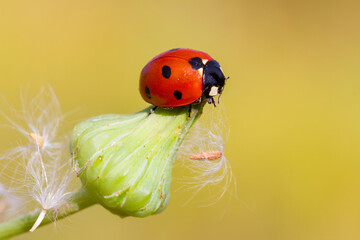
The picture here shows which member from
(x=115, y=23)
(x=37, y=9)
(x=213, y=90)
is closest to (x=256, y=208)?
(x=213, y=90)

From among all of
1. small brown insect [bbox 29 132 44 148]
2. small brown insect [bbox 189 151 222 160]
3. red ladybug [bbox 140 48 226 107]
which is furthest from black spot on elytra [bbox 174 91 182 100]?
small brown insect [bbox 29 132 44 148]

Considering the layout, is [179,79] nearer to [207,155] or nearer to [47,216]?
[207,155]

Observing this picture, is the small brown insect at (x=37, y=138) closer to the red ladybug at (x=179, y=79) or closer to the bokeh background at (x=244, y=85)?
the red ladybug at (x=179, y=79)

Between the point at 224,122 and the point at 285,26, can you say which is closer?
the point at 224,122

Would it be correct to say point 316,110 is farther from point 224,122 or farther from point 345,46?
point 224,122

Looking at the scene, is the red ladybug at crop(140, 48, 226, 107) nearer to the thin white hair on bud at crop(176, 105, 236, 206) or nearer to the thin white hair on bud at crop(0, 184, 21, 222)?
the thin white hair on bud at crop(176, 105, 236, 206)

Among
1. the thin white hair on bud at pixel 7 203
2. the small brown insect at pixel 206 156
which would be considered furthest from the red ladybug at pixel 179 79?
the thin white hair on bud at pixel 7 203

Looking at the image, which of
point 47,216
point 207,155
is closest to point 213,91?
point 207,155
